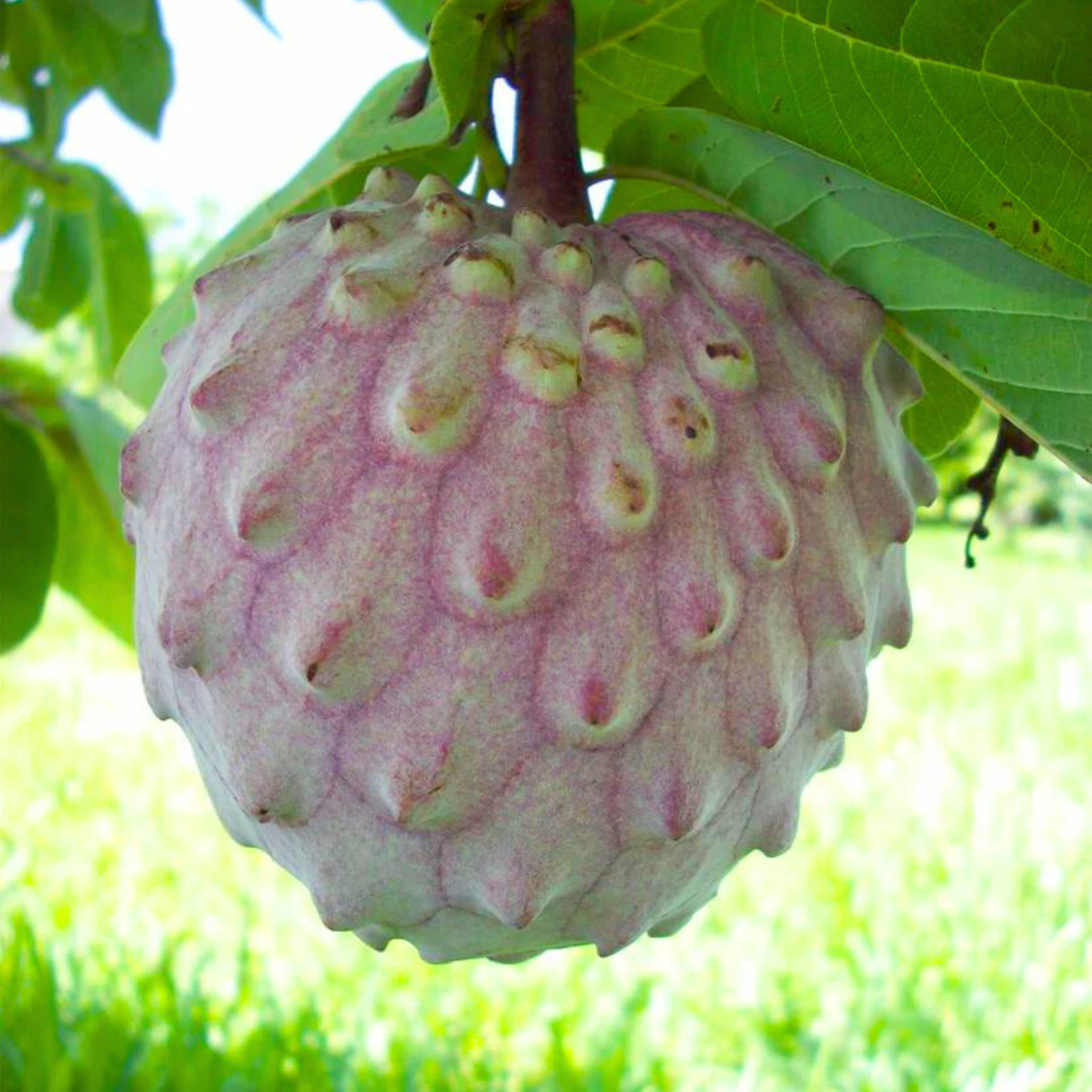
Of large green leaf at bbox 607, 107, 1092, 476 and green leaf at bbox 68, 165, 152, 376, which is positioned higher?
large green leaf at bbox 607, 107, 1092, 476

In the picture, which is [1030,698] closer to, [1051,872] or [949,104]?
[1051,872]

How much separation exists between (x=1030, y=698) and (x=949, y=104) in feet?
16.6

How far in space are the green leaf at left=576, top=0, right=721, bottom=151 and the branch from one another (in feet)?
1.20

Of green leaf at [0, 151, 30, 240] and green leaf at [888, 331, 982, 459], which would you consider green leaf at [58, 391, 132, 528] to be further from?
green leaf at [888, 331, 982, 459]

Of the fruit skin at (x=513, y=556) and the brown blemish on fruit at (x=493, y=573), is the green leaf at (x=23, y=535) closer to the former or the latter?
the fruit skin at (x=513, y=556)

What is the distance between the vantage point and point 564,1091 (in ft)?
8.39

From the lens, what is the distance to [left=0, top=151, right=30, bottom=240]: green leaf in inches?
80.3

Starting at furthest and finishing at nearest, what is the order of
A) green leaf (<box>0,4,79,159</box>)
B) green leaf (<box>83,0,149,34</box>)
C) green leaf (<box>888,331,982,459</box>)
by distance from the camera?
green leaf (<box>0,4,79,159</box>) < green leaf (<box>83,0,149,34</box>) < green leaf (<box>888,331,982,459</box>)

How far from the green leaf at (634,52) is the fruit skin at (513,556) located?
28cm

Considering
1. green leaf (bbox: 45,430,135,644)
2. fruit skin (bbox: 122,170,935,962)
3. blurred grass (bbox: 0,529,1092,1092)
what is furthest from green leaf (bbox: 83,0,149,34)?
blurred grass (bbox: 0,529,1092,1092)

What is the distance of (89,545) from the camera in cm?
183

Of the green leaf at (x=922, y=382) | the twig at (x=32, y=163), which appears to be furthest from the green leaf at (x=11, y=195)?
the green leaf at (x=922, y=382)

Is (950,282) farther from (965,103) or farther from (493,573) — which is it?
(493,573)

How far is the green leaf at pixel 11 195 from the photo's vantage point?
2.04m
